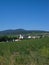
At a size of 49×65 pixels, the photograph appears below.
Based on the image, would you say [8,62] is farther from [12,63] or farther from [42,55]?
[42,55]

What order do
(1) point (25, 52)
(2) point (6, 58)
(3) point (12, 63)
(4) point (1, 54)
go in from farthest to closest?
(1) point (25, 52), (4) point (1, 54), (2) point (6, 58), (3) point (12, 63)

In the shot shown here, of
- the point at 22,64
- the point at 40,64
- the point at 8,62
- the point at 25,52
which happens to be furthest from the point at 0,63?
the point at 25,52

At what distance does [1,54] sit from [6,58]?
25.7 inches

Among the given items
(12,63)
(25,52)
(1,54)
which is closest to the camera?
(12,63)

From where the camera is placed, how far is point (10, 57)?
8.17m

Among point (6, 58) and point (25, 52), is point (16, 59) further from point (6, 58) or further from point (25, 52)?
point (25, 52)

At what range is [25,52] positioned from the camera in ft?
30.5

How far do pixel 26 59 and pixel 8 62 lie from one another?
2.62ft

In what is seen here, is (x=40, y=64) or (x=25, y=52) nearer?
(x=40, y=64)

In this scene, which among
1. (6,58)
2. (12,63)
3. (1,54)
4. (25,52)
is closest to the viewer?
(12,63)

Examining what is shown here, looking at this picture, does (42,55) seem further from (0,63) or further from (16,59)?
(0,63)

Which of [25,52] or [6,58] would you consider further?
[25,52]

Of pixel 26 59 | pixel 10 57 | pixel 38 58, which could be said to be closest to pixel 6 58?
pixel 10 57

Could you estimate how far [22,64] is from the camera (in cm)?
754
